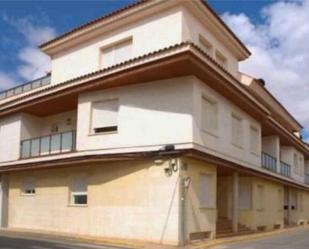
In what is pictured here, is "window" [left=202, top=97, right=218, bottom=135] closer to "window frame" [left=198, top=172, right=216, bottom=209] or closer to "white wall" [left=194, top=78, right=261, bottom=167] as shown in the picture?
"white wall" [left=194, top=78, right=261, bottom=167]

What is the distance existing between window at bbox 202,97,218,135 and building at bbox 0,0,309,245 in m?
0.06

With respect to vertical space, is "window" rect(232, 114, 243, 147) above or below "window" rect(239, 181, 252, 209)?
above

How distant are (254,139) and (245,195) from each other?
9.92 feet

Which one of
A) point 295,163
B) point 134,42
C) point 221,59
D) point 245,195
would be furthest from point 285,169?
point 134,42

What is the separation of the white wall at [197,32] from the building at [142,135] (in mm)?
64

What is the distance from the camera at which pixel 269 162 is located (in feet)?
100

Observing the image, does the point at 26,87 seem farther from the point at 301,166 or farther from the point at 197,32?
the point at 301,166

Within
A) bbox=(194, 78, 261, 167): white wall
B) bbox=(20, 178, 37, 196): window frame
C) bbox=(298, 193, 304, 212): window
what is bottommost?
bbox=(298, 193, 304, 212): window

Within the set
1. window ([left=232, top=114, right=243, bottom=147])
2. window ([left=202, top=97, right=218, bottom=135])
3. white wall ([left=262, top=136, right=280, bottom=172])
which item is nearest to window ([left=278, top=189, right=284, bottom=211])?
white wall ([left=262, top=136, right=280, bottom=172])

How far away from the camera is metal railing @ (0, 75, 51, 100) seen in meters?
31.9

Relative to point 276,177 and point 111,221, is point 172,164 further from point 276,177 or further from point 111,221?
point 276,177

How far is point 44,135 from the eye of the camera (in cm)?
2661

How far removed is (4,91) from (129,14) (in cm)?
1648

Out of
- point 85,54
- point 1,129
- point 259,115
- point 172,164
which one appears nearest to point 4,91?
point 1,129
